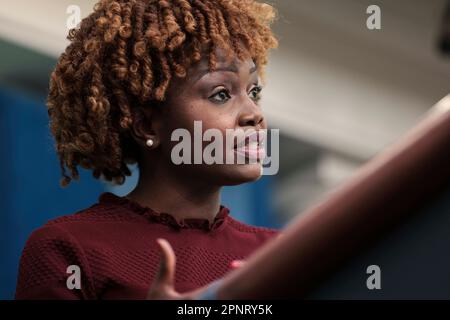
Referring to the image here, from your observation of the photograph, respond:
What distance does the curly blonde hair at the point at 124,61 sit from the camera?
1.57 meters

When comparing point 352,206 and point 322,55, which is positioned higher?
point 322,55

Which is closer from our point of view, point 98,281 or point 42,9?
point 98,281

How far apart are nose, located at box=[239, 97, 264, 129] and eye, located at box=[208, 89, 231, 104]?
0.08ft

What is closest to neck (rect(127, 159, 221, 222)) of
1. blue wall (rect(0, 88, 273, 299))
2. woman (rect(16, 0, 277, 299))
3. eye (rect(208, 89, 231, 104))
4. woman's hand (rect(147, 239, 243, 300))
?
woman (rect(16, 0, 277, 299))

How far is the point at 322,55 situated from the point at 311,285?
4193 millimetres

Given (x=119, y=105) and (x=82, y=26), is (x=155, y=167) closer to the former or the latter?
(x=119, y=105)

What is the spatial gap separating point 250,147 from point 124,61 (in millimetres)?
208

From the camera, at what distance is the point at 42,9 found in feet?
12.2

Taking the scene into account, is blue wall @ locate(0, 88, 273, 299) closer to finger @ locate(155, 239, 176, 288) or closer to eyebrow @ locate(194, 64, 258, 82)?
eyebrow @ locate(194, 64, 258, 82)

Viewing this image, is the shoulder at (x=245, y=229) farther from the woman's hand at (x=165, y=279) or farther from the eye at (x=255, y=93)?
the woman's hand at (x=165, y=279)

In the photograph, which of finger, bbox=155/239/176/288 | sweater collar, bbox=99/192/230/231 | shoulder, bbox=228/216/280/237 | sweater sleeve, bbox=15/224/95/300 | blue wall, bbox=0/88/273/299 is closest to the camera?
finger, bbox=155/239/176/288

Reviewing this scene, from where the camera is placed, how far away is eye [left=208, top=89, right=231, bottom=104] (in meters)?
1.57
